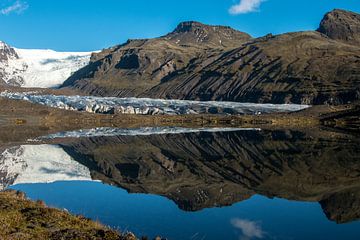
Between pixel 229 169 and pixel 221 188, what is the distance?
41.7ft

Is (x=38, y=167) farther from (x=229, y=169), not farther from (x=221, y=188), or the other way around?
(x=221, y=188)

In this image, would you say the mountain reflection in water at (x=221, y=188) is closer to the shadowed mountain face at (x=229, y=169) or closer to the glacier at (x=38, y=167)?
the shadowed mountain face at (x=229, y=169)

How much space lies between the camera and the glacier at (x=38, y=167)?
50469 mm

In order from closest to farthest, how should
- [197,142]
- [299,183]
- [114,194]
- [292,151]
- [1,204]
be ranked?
1. [1,204]
2. [114,194]
3. [299,183]
4. [292,151]
5. [197,142]

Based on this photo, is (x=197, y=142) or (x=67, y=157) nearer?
(x=67, y=157)

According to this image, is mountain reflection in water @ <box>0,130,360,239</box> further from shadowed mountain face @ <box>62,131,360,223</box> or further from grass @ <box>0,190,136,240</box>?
grass @ <box>0,190,136,240</box>

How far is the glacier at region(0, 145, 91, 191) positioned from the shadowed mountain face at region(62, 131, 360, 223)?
1850mm

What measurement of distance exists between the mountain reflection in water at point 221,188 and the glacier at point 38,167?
1.47m

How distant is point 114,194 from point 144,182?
6.81m

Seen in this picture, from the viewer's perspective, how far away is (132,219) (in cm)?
3058

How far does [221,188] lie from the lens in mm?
42531

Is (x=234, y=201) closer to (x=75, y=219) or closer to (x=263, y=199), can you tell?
(x=263, y=199)

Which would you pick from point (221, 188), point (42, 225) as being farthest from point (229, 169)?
point (42, 225)

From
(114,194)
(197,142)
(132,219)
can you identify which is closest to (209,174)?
(114,194)
